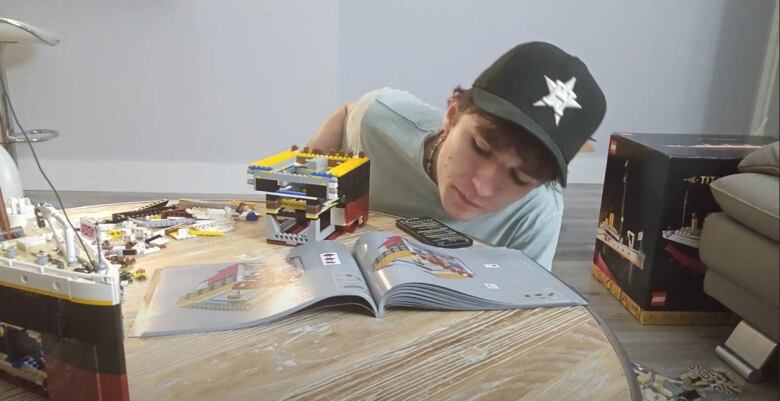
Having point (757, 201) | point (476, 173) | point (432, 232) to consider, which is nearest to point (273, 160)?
point (432, 232)

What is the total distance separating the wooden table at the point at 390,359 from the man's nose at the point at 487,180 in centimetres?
17

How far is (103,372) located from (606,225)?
1632 mm

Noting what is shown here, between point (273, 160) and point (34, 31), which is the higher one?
point (34, 31)

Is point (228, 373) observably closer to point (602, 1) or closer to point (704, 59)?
point (602, 1)

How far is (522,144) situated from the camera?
58cm

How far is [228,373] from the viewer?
1.81ft

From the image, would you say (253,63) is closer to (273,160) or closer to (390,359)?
(273,160)

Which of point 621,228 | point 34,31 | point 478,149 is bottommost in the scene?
point 621,228

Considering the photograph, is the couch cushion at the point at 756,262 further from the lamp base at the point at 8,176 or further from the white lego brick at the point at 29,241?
the lamp base at the point at 8,176

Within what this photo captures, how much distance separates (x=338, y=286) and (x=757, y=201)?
1.64 ft

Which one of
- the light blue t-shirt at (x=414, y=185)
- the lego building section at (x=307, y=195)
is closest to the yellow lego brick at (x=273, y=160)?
the lego building section at (x=307, y=195)

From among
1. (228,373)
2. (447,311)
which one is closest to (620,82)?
(447,311)

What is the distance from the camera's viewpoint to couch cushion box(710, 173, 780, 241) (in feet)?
0.69

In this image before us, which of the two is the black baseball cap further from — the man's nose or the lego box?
the lego box
